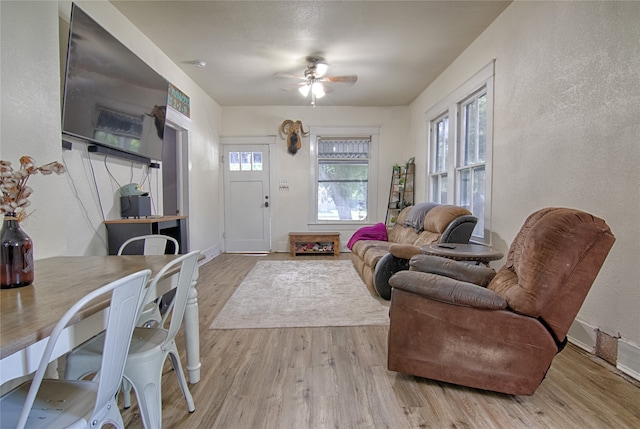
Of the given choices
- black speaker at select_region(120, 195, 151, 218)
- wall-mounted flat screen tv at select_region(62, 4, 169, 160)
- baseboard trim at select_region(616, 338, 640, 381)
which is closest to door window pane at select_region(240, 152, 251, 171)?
wall-mounted flat screen tv at select_region(62, 4, 169, 160)

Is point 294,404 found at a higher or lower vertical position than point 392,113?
lower

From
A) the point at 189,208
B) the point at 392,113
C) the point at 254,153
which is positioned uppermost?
the point at 392,113

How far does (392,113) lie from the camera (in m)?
5.86

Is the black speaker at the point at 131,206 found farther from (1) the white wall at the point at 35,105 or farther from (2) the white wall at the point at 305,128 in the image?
(2) the white wall at the point at 305,128

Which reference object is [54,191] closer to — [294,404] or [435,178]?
[294,404]

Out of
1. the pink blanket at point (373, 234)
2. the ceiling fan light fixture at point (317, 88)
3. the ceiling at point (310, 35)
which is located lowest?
the pink blanket at point (373, 234)

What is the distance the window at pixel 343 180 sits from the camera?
594cm

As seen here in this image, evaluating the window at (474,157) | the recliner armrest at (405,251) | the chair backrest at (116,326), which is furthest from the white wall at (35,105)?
the window at (474,157)

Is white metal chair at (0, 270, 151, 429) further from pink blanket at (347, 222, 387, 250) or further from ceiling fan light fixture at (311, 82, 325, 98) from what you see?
pink blanket at (347, 222, 387, 250)

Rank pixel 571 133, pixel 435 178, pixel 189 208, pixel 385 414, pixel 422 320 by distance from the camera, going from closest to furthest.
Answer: pixel 385 414, pixel 422 320, pixel 571 133, pixel 189 208, pixel 435 178

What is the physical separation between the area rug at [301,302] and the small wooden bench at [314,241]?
1.18 m

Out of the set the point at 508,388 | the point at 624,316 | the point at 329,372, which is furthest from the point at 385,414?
the point at 624,316

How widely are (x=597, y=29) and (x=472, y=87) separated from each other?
5.05ft

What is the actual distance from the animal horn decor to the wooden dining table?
441 centimetres
